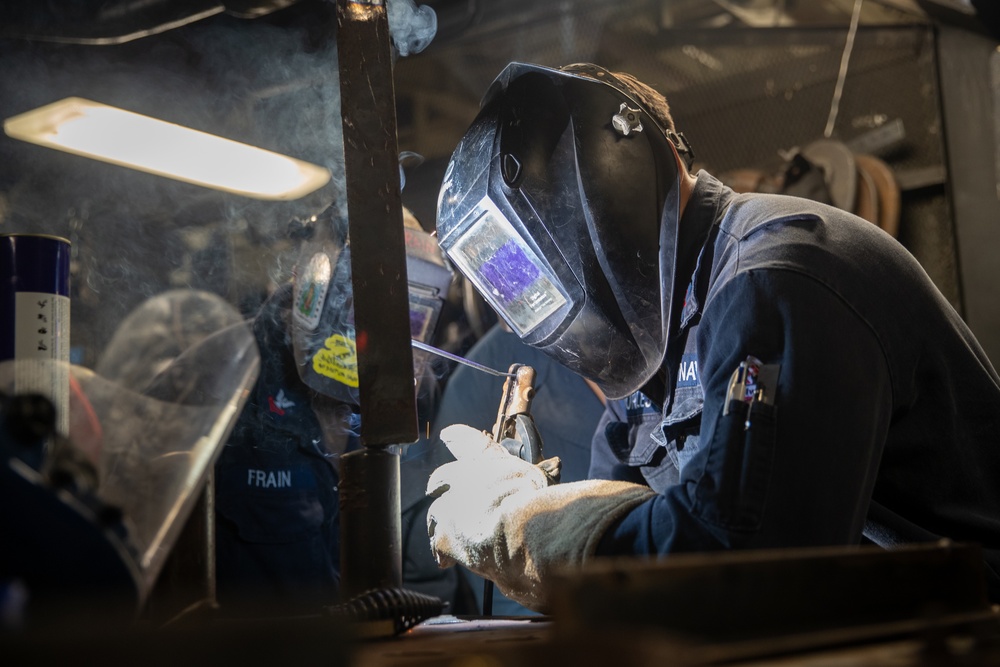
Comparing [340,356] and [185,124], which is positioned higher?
[185,124]

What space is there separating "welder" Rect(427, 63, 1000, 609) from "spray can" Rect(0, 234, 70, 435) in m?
0.75

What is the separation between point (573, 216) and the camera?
1.72 meters

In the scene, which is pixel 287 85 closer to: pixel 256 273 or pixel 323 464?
pixel 256 273

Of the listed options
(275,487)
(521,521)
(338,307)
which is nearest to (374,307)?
(521,521)

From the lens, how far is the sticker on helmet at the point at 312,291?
2.55 m

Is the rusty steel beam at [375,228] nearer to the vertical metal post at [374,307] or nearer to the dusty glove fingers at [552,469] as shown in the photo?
the vertical metal post at [374,307]

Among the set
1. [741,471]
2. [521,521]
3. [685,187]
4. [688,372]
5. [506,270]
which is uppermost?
[685,187]

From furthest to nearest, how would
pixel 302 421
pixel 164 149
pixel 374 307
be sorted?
pixel 164 149, pixel 302 421, pixel 374 307

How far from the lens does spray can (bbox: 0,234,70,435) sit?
1.10 meters

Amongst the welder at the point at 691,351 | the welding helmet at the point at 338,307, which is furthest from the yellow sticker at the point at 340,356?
the welder at the point at 691,351

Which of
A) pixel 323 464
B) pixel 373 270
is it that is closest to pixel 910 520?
pixel 373 270

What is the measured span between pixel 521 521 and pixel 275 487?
1.71 m

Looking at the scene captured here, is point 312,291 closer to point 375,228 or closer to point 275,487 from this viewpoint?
point 275,487

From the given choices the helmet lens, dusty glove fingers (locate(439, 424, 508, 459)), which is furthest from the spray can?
dusty glove fingers (locate(439, 424, 508, 459))
